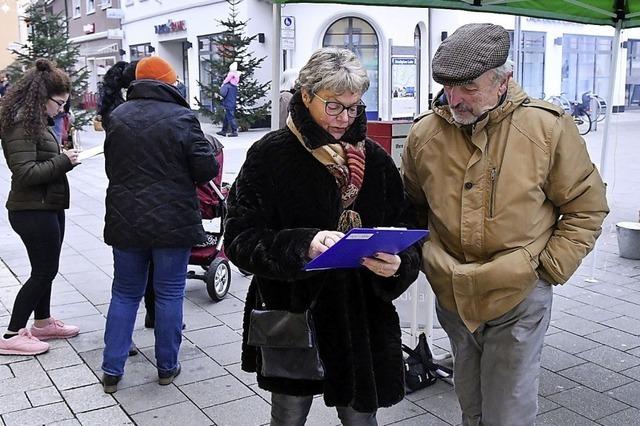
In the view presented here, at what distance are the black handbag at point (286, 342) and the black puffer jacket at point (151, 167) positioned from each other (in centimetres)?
153

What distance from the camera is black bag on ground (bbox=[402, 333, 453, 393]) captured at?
4.04m

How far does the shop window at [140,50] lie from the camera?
29.8 m

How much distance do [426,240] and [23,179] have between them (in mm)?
2735

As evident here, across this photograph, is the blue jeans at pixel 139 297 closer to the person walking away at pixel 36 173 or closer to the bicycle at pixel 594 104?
the person walking away at pixel 36 173

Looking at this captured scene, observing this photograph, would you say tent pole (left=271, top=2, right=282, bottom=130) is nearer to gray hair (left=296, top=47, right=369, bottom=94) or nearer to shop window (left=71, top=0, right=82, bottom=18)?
gray hair (left=296, top=47, right=369, bottom=94)

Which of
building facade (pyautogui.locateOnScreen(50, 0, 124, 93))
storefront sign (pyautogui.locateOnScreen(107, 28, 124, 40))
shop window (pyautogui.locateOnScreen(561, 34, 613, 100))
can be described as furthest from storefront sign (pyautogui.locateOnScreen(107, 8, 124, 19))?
shop window (pyautogui.locateOnScreen(561, 34, 613, 100))

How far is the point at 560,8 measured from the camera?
532cm

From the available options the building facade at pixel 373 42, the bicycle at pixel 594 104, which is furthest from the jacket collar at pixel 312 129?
the bicycle at pixel 594 104

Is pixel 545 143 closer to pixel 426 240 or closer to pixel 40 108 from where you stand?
pixel 426 240

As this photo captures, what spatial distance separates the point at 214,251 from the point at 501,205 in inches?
145

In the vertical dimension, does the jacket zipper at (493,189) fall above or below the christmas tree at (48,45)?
below

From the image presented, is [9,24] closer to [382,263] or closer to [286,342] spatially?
[286,342]

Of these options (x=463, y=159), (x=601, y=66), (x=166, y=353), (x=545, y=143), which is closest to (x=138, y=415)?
Result: (x=166, y=353)

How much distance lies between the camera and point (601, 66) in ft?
102
